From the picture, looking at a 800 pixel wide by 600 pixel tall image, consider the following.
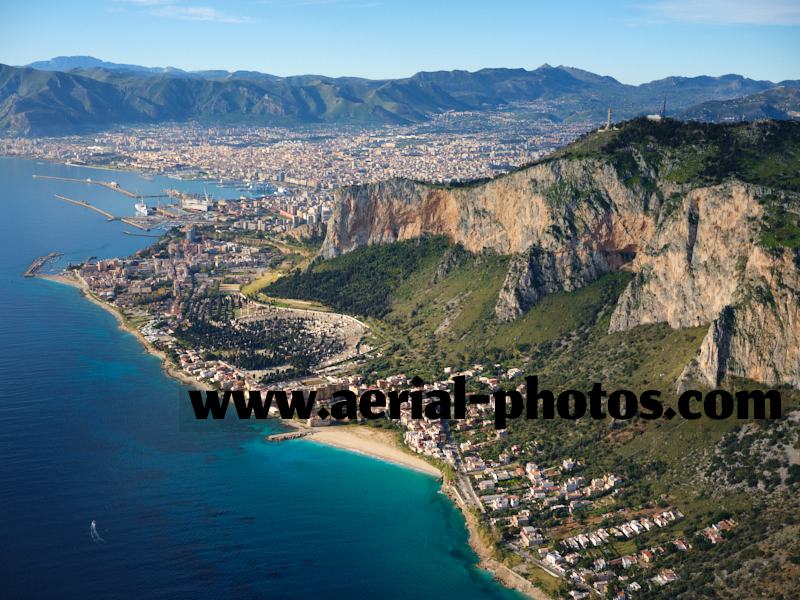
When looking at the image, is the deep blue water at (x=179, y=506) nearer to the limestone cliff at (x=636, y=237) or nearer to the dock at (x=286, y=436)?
the dock at (x=286, y=436)

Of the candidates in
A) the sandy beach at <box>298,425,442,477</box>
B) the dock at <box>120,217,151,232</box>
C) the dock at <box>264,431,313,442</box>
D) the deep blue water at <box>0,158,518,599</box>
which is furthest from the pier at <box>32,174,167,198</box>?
the sandy beach at <box>298,425,442,477</box>

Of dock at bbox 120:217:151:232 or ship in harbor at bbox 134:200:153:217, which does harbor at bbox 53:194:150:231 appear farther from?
ship in harbor at bbox 134:200:153:217

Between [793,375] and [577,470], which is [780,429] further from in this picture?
[577,470]

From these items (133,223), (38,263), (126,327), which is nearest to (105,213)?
(133,223)

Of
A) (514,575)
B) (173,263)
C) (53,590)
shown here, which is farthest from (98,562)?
(173,263)

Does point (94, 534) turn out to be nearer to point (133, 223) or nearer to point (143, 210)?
point (133, 223)

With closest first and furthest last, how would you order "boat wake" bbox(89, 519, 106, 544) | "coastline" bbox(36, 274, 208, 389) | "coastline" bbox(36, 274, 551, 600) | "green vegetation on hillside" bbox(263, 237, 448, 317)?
"coastline" bbox(36, 274, 551, 600)
"boat wake" bbox(89, 519, 106, 544)
"coastline" bbox(36, 274, 208, 389)
"green vegetation on hillside" bbox(263, 237, 448, 317)
